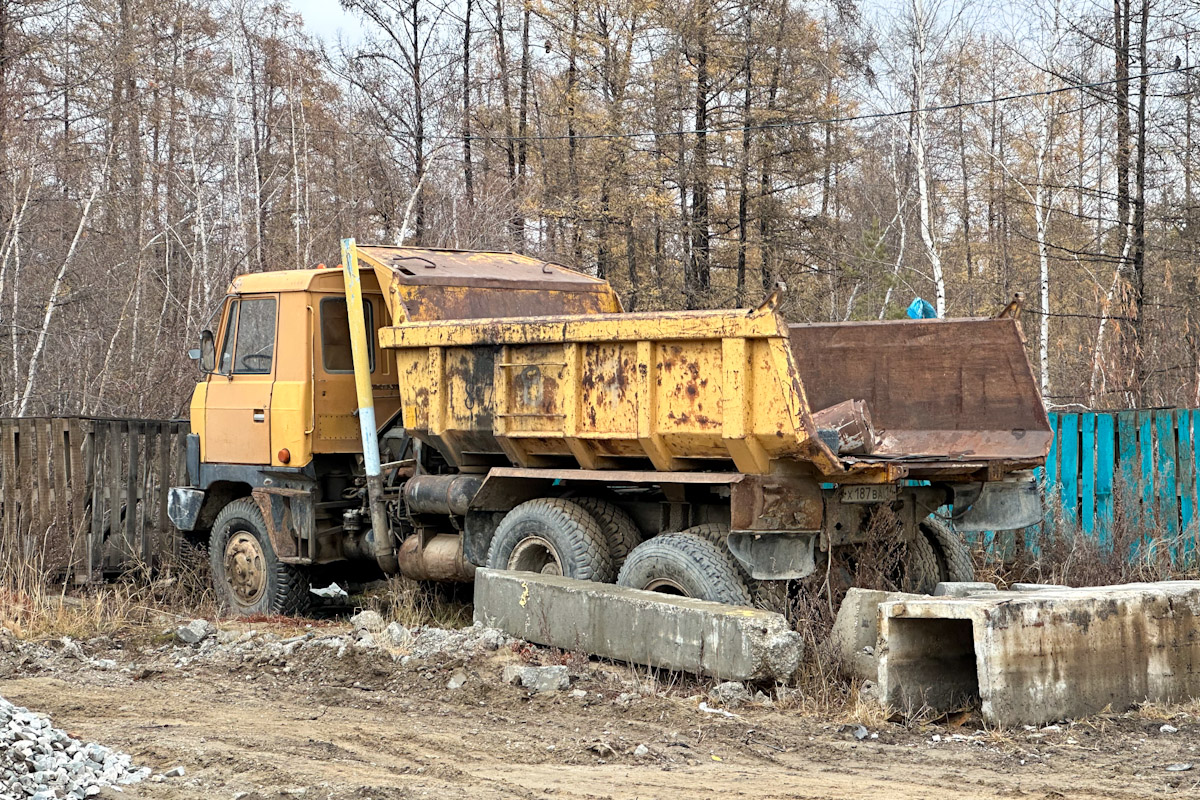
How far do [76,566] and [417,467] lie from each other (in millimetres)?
3709

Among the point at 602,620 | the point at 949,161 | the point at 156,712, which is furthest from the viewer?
the point at 949,161

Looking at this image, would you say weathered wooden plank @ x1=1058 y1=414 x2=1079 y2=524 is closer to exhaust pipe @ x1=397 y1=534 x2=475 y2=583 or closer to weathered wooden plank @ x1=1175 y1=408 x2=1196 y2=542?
weathered wooden plank @ x1=1175 y1=408 x2=1196 y2=542

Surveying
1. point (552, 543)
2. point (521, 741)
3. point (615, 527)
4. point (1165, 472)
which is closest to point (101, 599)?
point (552, 543)

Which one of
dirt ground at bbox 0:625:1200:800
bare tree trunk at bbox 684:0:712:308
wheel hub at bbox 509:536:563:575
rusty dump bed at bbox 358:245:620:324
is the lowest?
dirt ground at bbox 0:625:1200:800

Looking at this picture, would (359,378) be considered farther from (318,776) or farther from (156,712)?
(318,776)

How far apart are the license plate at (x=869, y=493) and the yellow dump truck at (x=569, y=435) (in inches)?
0.6

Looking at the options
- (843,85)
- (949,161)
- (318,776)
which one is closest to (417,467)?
(318,776)

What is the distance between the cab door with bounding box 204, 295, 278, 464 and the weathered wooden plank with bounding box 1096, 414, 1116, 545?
22.4 feet

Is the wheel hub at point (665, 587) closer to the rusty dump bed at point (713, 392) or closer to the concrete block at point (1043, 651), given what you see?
the rusty dump bed at point (713, 392)

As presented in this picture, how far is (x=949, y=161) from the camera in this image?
31.7 m

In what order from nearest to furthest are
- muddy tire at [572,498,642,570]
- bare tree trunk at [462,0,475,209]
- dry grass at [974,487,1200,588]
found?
muddy tire at [572,498,642,570], dry grass at [974,487,1200,588], bare tree trunk at [462,0,475,209]

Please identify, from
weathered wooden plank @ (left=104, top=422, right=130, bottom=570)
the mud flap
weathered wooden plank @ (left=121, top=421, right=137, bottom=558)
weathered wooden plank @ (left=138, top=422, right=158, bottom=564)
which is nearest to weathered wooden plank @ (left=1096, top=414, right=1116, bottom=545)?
the mud flap

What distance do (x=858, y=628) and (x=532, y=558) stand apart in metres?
→ 2.28

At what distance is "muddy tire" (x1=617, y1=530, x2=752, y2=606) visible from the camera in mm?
7125
